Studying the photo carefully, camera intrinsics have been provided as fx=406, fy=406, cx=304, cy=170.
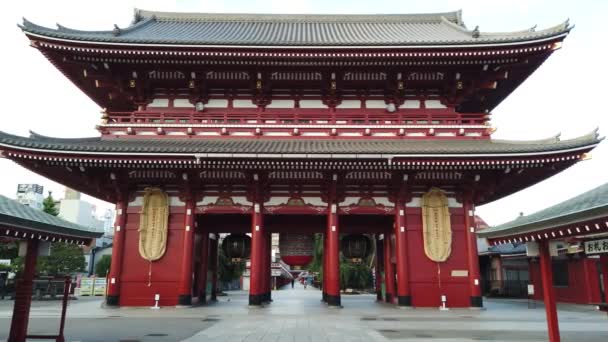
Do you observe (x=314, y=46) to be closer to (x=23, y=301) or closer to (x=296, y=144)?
(x=296, y=144)

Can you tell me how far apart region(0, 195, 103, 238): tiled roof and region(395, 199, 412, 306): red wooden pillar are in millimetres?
12980

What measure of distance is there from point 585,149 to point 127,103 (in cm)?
2204

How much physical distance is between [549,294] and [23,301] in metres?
12.4

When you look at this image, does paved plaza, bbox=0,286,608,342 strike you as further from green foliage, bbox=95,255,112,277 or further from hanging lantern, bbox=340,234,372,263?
green foliage, bbox=95,255,112,277

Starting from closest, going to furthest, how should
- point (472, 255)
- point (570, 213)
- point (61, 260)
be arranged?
point (570, 213)
point (472, 255)
point (61, 260)

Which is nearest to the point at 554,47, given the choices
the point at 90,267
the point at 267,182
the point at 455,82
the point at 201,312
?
the point at 455,82

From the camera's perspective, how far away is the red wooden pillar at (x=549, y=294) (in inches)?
365

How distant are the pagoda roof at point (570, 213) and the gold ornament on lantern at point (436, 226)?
7690mm

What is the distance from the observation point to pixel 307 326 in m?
12.9

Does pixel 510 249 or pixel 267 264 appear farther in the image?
pixel 510 249

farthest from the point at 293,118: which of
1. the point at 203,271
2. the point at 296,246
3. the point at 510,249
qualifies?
the point at 510,249

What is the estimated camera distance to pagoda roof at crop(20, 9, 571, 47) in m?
18.0

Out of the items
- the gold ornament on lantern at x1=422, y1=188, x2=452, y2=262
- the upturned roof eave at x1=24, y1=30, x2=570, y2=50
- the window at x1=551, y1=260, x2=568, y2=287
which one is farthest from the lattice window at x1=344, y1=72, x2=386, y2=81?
A: the window at x1=551, y1=260, x2=568, y2=287

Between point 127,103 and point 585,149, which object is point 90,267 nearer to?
point 127,103
